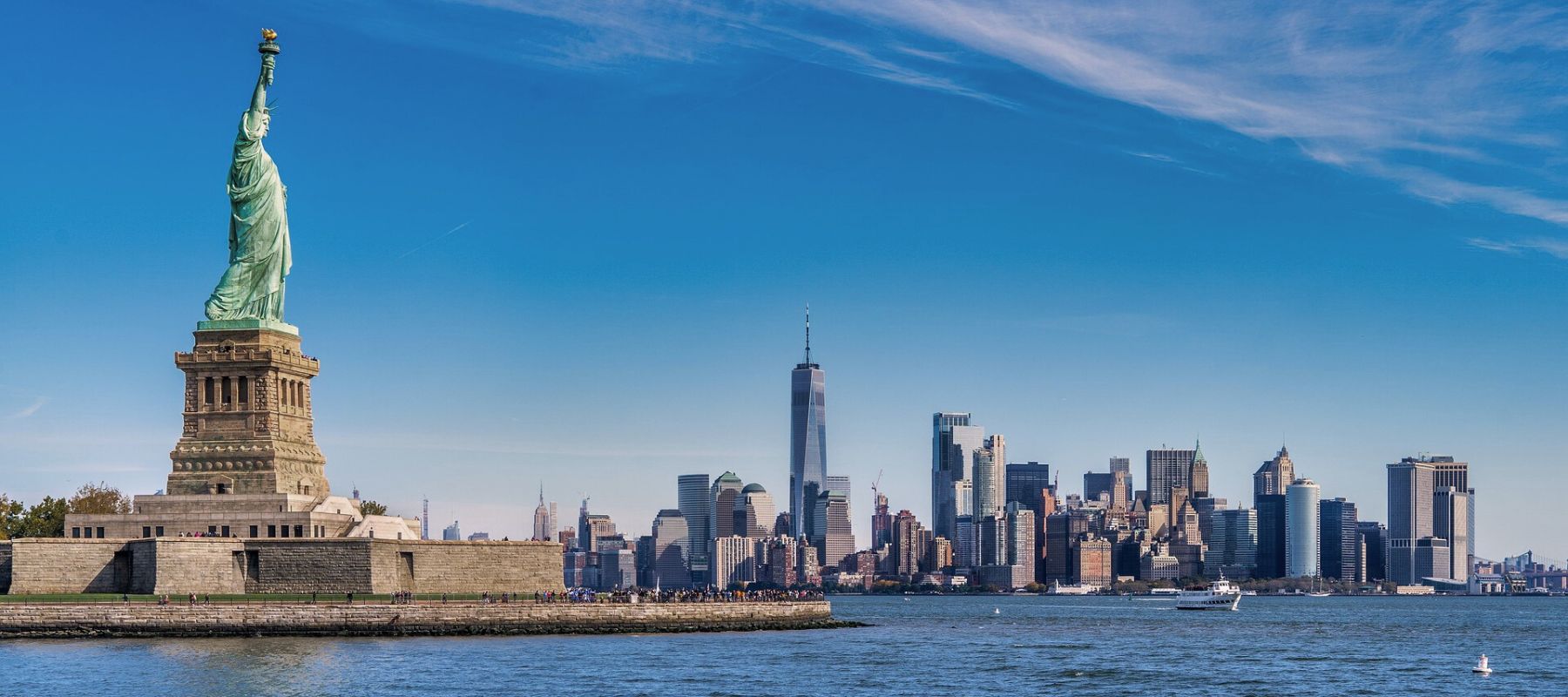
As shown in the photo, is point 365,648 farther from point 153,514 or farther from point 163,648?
point 153,514

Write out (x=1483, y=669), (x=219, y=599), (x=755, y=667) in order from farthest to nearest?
(x=219, y=599)
(x=1483, y=669)
(x=755, y=667)

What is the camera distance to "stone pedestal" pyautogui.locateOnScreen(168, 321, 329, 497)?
348 ft

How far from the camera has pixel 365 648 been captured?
9119cm

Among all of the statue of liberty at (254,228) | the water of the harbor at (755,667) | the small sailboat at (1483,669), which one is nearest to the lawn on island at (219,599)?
the water of the harbor at (755,667)

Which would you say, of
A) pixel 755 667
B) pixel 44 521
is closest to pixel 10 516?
pixel 44 521

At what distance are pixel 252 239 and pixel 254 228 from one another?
0.65 m

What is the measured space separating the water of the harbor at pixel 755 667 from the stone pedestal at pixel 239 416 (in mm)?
13427

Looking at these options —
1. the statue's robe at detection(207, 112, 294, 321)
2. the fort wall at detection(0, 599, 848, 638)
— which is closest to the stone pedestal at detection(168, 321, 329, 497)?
the statue's robe at detection(207, 112, 294, 321)

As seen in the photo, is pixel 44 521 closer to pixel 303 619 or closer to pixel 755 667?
pixel 303 619

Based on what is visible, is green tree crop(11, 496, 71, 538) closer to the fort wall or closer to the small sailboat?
the fort wall

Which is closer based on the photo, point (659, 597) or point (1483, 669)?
point (1483, 669)

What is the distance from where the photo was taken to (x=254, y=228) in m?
111

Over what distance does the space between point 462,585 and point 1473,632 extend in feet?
Answer: 290

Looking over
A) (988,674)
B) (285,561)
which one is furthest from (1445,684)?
(285,561)
